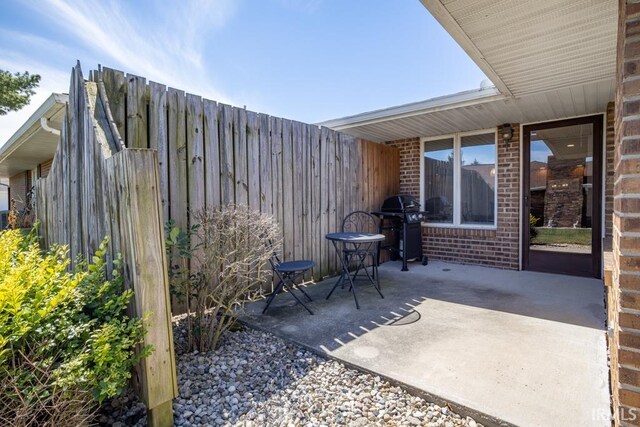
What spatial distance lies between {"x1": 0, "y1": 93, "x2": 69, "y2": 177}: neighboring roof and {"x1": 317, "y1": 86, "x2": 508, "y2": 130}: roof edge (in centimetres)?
402

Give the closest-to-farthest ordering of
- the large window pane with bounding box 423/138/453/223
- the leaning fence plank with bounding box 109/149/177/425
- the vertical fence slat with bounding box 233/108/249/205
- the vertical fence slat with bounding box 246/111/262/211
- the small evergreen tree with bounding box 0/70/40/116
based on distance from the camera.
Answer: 1. the leaning fence plank with bounding box 109/149/177/425
2. the vertical fence slat with bounding box 233/108/249/205
3. the vertical fence slat with bounding box 246/111/262/211
4. the large window pane with bounding box 423/138/453/223
5. the small evergreen tree with bounding box 0/70/40/116

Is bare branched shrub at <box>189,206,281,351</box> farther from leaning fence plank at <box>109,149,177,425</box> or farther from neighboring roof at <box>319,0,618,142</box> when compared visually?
neighboring roof at <box>319,0,618,142</box>

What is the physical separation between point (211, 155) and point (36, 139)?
493cm

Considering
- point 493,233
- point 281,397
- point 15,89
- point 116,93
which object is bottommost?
point 281,397

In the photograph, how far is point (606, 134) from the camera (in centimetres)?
471

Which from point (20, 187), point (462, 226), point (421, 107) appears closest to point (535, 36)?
point (421, 107)

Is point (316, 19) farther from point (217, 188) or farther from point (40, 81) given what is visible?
point (40, 81)

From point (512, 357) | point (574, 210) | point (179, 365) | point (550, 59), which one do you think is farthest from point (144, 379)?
point (574, 210)

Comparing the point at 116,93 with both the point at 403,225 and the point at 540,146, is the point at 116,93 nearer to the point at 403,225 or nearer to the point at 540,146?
the point at 403,225

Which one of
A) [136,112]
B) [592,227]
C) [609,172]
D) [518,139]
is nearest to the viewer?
[136,112]

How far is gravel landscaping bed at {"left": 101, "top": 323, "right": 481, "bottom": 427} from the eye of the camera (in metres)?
1.84

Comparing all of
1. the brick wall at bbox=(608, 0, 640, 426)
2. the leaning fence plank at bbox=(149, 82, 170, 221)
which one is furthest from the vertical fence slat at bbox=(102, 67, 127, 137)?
the brick wall at bbox=(608, 0, 640, 426)

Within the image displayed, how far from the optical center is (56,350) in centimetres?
157

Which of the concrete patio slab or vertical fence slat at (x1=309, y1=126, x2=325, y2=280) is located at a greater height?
vertical fence slat at (x1=309, y1=126, x2=325, y2=280)
